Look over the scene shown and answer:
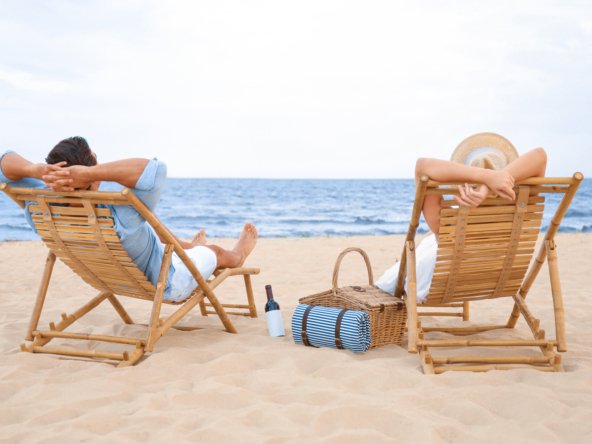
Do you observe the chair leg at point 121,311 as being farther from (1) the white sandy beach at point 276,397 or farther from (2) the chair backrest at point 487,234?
(2) the chair backrest at point 487,234

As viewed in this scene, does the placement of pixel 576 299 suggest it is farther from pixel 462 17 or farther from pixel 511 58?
pixel 511 58

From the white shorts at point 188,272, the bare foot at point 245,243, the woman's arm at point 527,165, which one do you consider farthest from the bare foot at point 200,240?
the woman's arm at point 527,165

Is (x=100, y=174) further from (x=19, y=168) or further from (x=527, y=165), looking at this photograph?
(x=527, y=165)

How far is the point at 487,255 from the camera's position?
2.88m

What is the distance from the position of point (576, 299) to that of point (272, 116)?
32360 mm

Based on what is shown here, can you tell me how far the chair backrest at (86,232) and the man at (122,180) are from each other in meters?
0.06

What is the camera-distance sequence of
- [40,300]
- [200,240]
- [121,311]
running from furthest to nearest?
[200,240]
[121,311]
[40,300]

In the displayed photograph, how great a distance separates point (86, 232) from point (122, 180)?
35cm

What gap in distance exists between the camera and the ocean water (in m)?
17.9

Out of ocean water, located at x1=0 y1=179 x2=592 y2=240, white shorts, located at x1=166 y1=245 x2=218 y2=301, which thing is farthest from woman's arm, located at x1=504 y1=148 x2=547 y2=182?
ocean water, located at x1=0 y1=179 x2=592 y2=240

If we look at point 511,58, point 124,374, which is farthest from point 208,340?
point 511,58

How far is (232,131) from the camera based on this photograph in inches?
1489

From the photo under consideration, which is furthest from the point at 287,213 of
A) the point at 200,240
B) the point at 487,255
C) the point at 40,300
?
the point at 487,255

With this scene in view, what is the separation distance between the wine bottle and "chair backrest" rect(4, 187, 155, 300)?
0.71 meters
